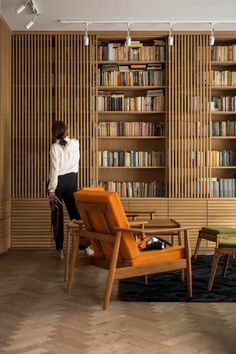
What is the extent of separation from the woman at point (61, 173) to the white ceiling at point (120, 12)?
1558mm

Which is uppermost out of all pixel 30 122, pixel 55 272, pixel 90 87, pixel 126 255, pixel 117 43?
pixel 117 43

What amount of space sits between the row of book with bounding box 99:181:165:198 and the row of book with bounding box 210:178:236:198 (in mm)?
775

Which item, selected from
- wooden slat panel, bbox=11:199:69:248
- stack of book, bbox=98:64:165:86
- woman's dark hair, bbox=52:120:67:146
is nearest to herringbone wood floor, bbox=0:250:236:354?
woman's dark hair, bbox=52:120:67:146

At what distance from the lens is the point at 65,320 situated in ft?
13.9

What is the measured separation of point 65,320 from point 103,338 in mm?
539

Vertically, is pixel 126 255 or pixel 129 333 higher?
pixel 126 255

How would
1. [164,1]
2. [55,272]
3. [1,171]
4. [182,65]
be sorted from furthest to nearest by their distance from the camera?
[182,65] → [1,171] → [164,1] → [55,272]

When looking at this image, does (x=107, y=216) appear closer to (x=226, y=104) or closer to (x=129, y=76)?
(x=129, y=76)

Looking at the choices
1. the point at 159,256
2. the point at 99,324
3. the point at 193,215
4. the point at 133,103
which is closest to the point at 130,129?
the point at 133,103

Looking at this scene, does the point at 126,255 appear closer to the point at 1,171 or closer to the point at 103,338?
the point at 103,338

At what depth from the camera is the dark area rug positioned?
4.98 m

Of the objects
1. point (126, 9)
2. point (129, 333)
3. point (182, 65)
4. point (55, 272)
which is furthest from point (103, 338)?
point (182, 65)

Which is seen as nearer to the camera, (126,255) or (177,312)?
(177,312)

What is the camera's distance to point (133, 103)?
8.81 m
